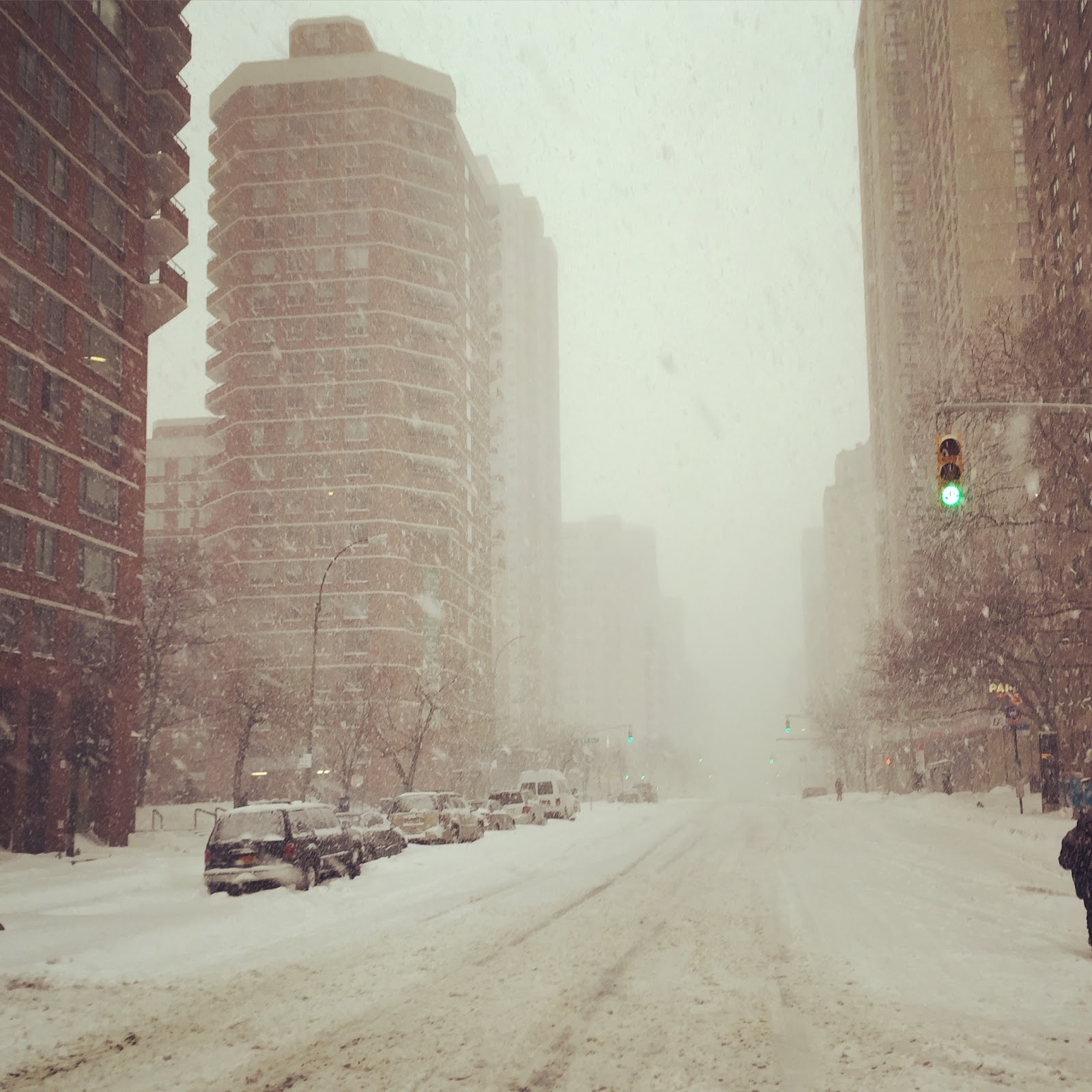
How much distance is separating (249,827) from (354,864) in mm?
3246

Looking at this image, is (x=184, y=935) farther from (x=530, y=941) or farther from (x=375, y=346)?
(x=375, y=346)

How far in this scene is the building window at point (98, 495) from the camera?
127 feet

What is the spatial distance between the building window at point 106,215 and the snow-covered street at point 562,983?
26.1 meters

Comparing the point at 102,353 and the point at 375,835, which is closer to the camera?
the point at 375,835

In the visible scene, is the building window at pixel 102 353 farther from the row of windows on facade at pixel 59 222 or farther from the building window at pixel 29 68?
the building window at pixel 29 68

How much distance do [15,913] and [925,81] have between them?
10646 cm

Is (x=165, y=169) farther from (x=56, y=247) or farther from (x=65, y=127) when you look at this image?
(x=56, y=247)

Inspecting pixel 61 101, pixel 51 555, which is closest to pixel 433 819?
pixel 51 555

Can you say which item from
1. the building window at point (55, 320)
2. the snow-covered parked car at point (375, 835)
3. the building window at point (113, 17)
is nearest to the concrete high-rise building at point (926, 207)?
the snow-covered parked car at point (375, 835)

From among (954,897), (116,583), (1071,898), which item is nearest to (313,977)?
(954,897)

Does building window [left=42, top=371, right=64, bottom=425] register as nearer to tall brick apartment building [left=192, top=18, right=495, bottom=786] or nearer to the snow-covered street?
the snow-covered street

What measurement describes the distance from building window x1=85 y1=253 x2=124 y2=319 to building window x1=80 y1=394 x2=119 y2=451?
352cm

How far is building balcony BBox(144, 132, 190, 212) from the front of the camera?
45.8m

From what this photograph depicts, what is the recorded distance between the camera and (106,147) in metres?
41.0
